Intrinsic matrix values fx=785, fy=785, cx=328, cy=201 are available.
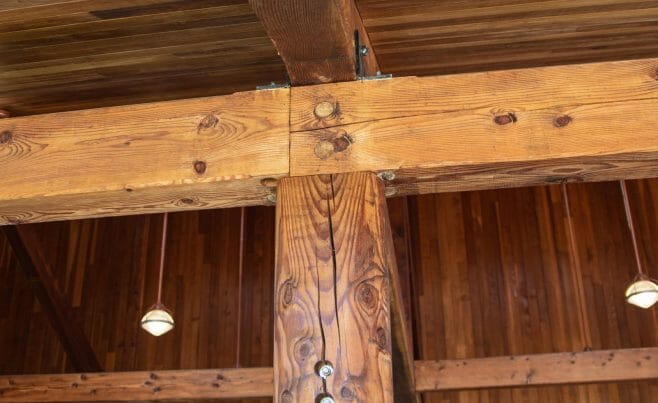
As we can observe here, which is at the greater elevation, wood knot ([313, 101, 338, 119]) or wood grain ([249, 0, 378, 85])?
wood grain ([249, 0, 378, 85])

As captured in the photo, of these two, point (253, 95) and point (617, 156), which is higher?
point (253, 95)

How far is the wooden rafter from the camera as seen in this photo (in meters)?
6.96

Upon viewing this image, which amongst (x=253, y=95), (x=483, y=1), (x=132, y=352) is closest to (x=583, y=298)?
(x=132, y=352)

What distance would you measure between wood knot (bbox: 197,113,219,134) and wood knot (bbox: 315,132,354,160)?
356 millimetres

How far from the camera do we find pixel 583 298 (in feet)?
23.5

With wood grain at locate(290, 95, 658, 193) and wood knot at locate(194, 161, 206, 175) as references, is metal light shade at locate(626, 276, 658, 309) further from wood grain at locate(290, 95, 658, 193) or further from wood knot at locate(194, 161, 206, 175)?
wood knot at locate(194, 161, 206, 175)

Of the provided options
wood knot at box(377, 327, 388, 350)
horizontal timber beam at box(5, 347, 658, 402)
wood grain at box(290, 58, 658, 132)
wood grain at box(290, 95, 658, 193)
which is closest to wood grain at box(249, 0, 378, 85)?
wood grain at box(290, 58, 658, 132)

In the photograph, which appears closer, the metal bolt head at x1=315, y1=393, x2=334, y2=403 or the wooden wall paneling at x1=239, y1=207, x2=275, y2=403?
the metal bolt head at x1=315, y1=393, x2=334, y2=403

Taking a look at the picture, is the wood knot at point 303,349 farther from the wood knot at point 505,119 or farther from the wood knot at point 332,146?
the wood knot at point 505,119

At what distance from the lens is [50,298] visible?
7.15 metres

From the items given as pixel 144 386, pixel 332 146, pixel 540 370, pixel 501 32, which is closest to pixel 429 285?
pixel 540 370

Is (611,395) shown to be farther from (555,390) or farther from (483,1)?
(483,1)

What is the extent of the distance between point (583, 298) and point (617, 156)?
17.1ft

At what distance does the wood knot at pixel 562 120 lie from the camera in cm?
232
